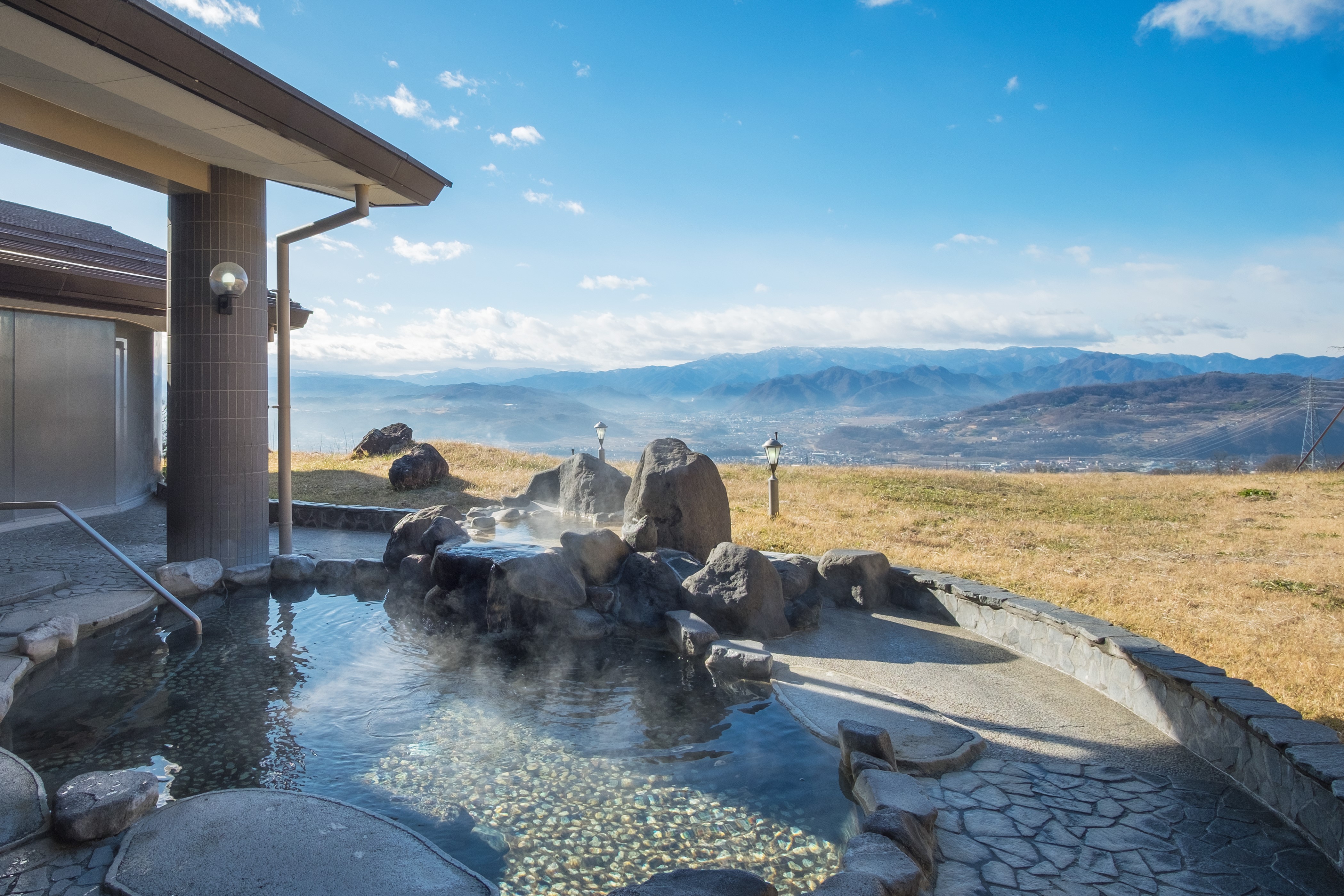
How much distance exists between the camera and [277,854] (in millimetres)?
Answer: 2998

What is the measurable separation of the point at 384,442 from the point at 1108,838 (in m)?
20.2

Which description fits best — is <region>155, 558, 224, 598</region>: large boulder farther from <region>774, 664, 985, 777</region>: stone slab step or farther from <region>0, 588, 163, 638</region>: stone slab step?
<region>774, 664, 985, 777</region>: stone slab step

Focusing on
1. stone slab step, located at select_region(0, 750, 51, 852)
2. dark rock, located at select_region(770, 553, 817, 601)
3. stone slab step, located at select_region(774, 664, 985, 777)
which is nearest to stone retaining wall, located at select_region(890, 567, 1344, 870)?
stone slab step, located at select_region(774, 664, 985, 777)

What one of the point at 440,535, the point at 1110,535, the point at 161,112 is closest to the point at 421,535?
the point at 440,535

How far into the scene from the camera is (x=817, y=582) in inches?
296

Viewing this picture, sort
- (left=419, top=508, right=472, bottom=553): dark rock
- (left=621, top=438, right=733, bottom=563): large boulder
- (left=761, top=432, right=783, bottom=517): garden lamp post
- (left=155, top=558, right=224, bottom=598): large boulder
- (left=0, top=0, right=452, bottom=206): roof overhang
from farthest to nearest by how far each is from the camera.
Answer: (left=761, top=432, right=783, bottom=517): garden lamp post → (left=621, top=438, right=733, bottom=563): large boulder → (left=419, top=508, right=472, bottom=553): dark rock → (left=155, top=558, right=224, bottom=598): large boulder → (left=0, top=0, right=452, bottom=206): roof overhang

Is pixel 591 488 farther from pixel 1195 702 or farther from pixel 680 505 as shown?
pixel 1195 702

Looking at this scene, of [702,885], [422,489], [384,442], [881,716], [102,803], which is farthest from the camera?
→ [384,442]

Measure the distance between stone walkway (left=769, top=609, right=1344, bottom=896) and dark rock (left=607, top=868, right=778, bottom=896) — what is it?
33.8 inches

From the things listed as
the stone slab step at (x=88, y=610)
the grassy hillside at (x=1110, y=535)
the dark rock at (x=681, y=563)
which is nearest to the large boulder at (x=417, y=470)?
the grassy hillside at (x=1110, y=535)

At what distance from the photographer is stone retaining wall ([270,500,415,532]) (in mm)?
10945

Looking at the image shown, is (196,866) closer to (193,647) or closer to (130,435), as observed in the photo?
(193,647)

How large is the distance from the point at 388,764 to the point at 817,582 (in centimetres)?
474

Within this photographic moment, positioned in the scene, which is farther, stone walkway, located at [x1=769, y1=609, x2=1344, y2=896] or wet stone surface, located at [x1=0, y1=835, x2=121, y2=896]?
stone walkway, located at [x1=769, y1=609, x2=1344, y2=896]
